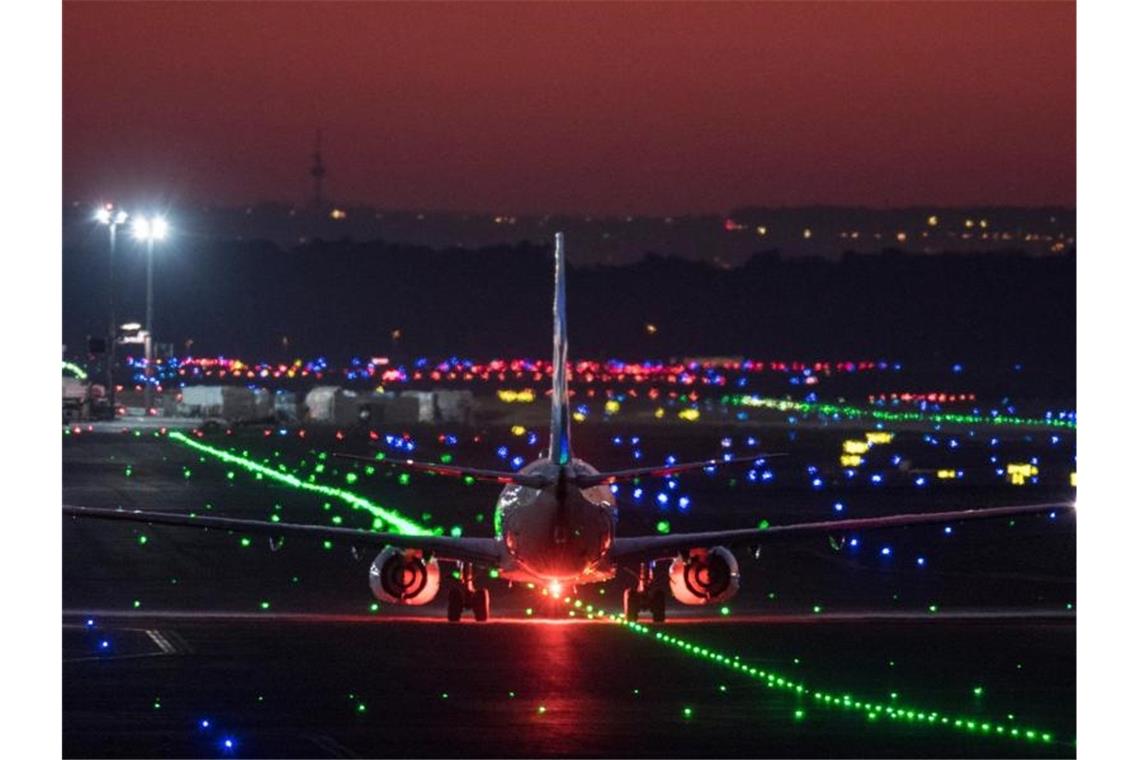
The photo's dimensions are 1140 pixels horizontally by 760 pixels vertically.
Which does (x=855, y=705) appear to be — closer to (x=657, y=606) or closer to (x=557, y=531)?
(x=557, y=531)

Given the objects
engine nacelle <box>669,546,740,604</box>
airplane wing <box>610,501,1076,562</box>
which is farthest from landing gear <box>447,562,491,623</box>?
engine nacelle <box>669,546,740,604</box>

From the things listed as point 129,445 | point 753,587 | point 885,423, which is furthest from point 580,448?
point 753,587

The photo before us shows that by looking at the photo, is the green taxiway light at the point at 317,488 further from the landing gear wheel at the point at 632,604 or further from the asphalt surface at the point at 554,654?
the landing gear wheel at the point at 632,604

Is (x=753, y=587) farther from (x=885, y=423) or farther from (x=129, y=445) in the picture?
(x=885, y=423)

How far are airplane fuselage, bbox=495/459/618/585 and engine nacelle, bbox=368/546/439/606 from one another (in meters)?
2.19

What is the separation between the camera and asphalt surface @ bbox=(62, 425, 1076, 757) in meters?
34.9

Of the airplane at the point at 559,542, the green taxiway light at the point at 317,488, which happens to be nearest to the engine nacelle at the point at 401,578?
the airplane at the point at 559,542

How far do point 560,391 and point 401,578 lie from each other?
5875 mm

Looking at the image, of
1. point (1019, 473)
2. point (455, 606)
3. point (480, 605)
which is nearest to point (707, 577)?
point (480, 605)

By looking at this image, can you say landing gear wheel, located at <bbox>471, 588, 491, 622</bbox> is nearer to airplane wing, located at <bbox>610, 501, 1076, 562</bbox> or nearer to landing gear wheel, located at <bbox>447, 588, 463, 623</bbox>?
landing gear wheel, located at <bbox>447, 588, 463, 623</bbox>

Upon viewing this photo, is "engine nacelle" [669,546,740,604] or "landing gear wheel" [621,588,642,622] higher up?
"engine nacelle" [669,546,740,604]

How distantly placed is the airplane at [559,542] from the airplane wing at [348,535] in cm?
2

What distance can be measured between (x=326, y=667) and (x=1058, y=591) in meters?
25.2

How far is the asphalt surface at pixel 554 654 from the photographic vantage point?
34938 mm
